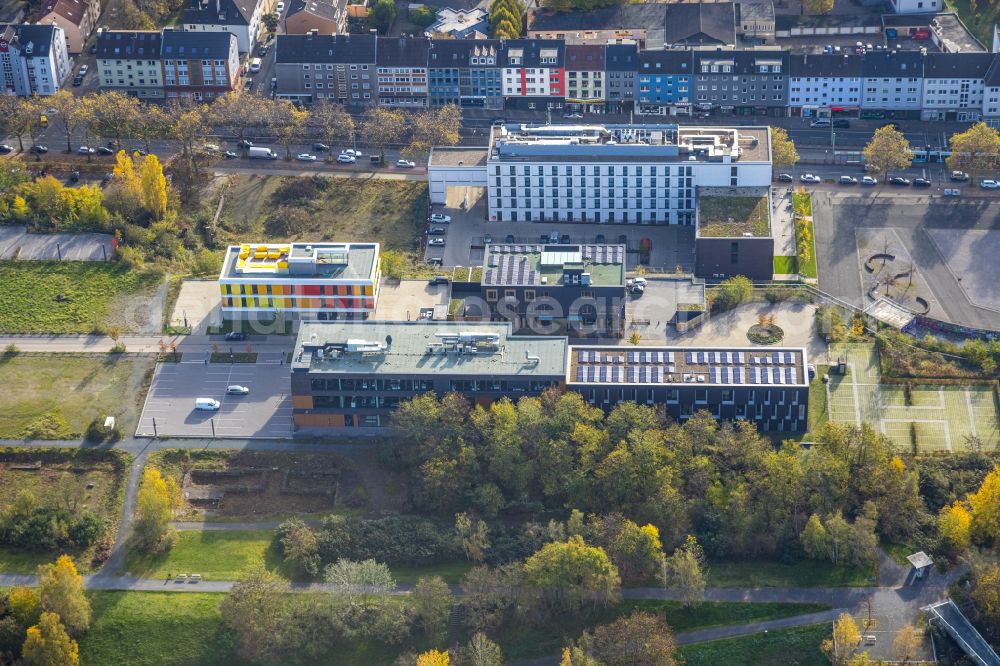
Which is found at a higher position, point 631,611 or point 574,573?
point 574,573

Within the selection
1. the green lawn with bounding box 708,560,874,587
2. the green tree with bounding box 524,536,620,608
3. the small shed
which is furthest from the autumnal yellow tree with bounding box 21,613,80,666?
the small shed

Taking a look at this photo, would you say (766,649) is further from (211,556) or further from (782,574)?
(211,556)

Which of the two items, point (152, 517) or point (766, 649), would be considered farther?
point (152, 517)

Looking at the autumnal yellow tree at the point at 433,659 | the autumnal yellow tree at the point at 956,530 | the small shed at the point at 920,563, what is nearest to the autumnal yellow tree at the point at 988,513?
the autumnal yellow tree at the point at 956,530

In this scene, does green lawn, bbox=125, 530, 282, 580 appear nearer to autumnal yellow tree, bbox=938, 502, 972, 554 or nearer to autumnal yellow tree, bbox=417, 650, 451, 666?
autumnal yellow tree, bbox=417, 650, 451, 666

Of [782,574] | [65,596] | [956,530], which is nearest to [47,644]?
[65,596]

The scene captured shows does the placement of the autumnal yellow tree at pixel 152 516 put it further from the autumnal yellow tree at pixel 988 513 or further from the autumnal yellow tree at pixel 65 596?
the autumnal yellow tree at pixel 988 513
